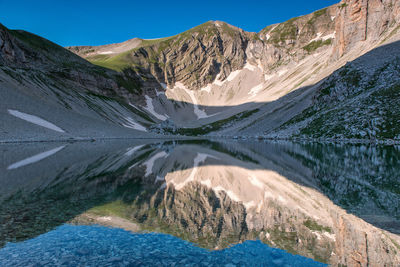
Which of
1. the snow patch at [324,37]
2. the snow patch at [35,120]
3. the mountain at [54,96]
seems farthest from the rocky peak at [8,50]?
the snow patch at [324,37]

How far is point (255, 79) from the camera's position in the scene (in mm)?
175000

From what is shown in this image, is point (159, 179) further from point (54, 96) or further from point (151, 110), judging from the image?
point (151, 110)

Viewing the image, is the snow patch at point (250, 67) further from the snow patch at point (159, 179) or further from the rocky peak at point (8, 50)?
the snow patch at point (159, 179)

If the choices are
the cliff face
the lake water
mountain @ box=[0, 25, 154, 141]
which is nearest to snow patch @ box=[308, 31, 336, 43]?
the cliff face

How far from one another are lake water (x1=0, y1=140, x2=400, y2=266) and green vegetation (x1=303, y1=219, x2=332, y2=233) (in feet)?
0.11

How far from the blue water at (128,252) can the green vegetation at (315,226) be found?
2.19 meters

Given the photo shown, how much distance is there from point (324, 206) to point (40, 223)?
36.6 feet

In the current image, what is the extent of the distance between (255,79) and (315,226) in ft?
569

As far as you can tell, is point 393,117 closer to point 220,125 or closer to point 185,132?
point 220,125

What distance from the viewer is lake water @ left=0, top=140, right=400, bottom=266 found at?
710 cm

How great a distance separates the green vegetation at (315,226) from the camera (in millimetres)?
8961

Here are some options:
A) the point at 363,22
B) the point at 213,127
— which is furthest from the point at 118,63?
the point at 363,22

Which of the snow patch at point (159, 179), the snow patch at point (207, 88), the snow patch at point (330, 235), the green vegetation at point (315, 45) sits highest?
the green vegetation at point (315, 45)

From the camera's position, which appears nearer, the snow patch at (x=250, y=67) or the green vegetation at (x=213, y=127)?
the green vegetation at (x=213, y=127)
